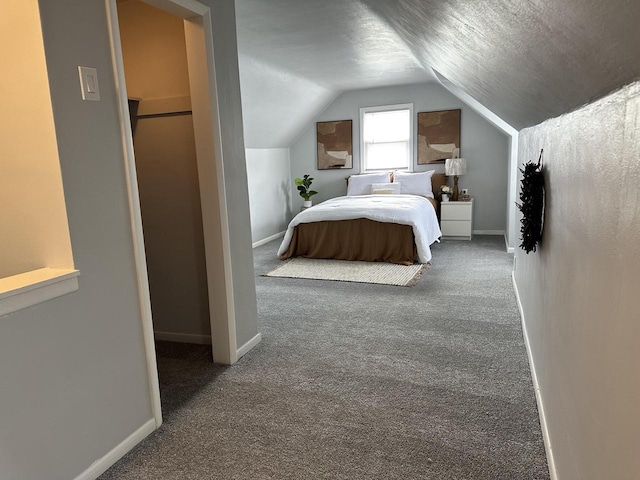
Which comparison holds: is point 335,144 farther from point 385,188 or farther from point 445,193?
point 445,193

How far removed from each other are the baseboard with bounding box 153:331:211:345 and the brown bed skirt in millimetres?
2391

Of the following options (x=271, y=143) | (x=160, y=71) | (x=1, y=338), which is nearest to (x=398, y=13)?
(x=160, y=71)

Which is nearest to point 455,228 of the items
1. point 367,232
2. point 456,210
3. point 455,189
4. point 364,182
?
Result: point 456,210

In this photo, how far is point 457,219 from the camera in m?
6.19

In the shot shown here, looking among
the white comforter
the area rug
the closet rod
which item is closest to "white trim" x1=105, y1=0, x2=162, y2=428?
the closet rod

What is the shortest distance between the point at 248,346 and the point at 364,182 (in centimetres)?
447

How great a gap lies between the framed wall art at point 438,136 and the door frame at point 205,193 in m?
4.88

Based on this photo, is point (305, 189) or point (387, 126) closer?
point (387, 126)

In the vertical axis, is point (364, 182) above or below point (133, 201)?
below

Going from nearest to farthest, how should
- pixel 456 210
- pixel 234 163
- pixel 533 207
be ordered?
pixel 533 207 < pixel 234 163 < pixel 456 210

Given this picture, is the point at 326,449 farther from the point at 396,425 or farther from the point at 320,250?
the point at 320,250

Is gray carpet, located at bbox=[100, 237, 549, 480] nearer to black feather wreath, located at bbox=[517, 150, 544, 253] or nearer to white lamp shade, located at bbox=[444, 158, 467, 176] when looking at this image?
black feather wreath, located at bbox=[517, 150, 544, 253]

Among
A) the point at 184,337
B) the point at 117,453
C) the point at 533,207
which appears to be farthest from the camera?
the point at 184,337

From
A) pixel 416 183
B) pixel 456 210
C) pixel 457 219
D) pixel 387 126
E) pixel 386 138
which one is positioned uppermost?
pixel 387 126
